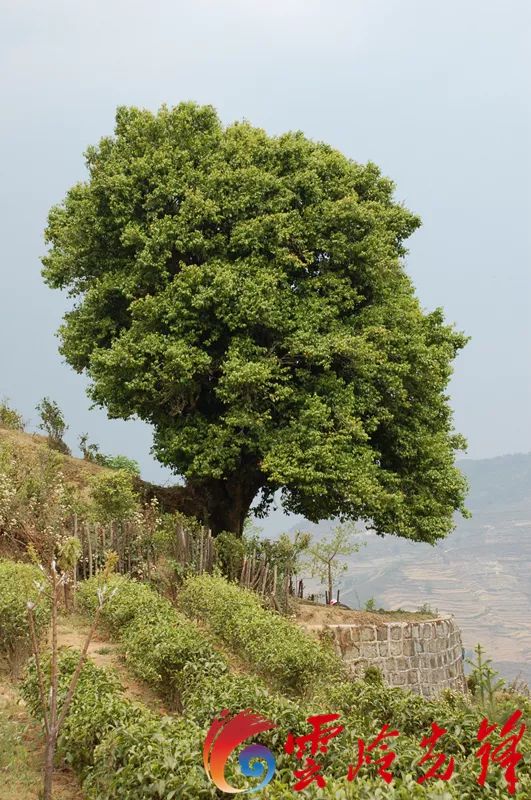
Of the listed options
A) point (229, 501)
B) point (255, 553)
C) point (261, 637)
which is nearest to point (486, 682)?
point (261, 637)

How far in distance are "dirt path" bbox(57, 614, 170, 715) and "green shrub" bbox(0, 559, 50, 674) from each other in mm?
528

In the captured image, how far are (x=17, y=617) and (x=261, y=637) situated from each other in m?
3.60

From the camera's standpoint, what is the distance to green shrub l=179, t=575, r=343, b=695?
10.7m

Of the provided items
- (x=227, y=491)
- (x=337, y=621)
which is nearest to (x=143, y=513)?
(x=227, y=491)

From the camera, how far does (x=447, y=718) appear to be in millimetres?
7672

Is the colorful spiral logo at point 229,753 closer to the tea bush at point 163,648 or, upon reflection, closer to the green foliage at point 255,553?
the tea bush at point 163,648

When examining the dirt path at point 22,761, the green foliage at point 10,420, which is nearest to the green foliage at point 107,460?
the green foliage at point 10,420

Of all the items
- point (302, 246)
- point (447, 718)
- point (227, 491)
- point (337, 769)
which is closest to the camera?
point (337, 769)

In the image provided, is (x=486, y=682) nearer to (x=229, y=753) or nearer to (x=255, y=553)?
(x=229, y=753)

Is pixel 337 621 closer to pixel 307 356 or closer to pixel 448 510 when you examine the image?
pixel 448 510

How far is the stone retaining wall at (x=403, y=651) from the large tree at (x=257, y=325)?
8.42 feet

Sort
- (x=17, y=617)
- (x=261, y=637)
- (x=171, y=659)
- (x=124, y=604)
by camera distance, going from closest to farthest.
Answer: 1. (x=171, y=659)
2. (x=17, y=617)
3. (x=261, y=637)
4. (x=124, y=604)

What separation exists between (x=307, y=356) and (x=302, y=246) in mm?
3171

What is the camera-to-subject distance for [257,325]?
1997 centimetres
